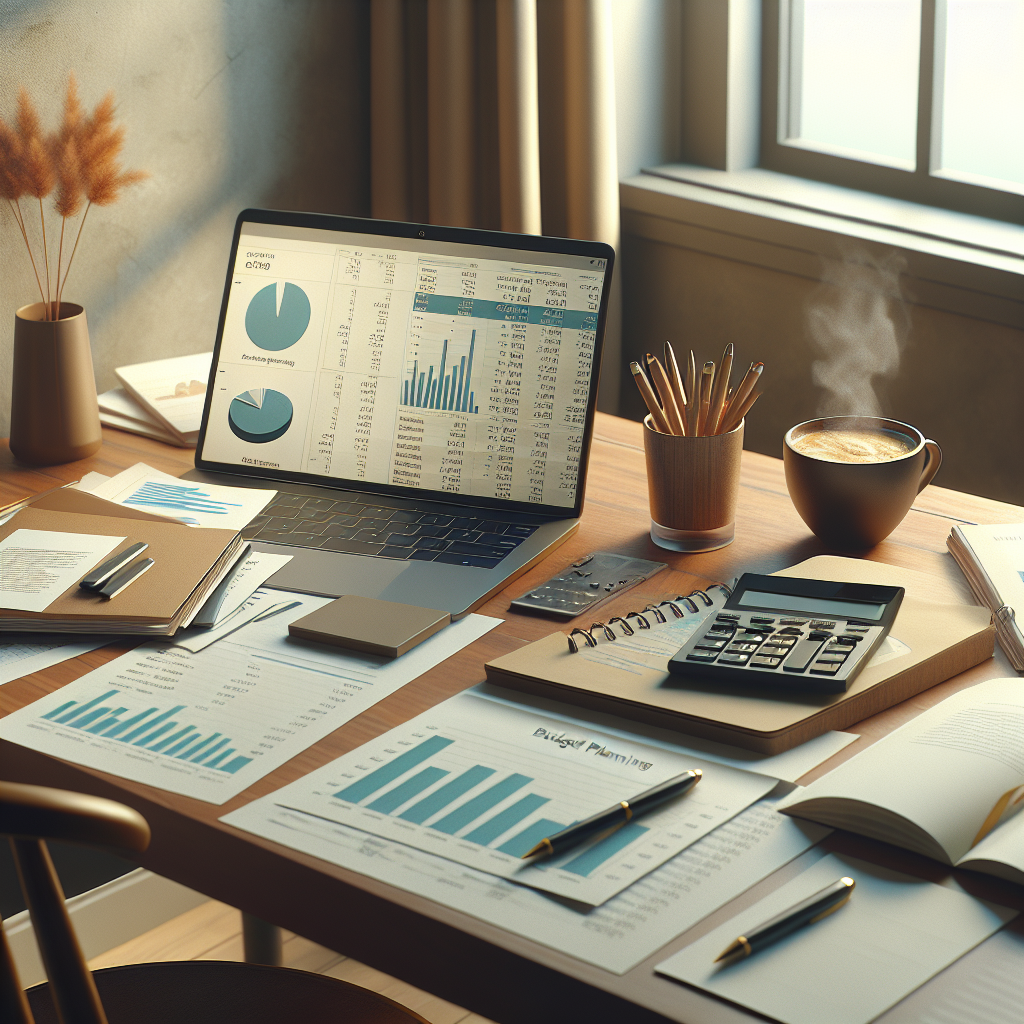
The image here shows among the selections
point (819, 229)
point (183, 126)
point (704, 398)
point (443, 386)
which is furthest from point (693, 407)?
point (183, 126)

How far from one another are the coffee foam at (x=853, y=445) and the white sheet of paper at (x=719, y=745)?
358mm

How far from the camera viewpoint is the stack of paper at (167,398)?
1416 millimetres

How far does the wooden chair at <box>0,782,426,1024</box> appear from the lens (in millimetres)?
645

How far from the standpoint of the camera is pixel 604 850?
690 millimetres

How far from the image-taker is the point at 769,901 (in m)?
0.64

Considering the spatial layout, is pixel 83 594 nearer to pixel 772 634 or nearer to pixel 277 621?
pixel 277 621

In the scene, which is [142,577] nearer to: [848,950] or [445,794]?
[445,794]

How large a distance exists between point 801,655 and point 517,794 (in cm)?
23

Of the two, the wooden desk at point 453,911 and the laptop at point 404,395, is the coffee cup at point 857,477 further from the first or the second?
the laptop at point 404,395

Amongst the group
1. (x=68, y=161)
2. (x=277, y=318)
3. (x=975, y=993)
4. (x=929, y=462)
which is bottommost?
(x=975, y=993)

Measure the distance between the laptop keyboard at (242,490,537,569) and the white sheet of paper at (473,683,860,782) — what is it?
0.26m

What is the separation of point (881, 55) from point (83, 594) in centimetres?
165

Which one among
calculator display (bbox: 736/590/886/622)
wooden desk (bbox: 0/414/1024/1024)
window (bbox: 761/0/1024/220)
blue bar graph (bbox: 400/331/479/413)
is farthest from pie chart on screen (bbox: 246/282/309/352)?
window (bbox: 761/0/1024/220)

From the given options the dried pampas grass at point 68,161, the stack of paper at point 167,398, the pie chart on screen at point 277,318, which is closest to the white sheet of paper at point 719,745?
A: the pie chart on screen at point 277,318
